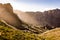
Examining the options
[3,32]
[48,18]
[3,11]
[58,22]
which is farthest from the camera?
[48,18]

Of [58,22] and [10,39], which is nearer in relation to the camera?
[10,39]

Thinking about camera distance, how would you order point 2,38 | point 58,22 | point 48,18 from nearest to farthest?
point 2,38 → point 58,22 → point 48,18

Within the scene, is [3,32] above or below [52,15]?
above

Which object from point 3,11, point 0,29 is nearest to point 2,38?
point 0,29

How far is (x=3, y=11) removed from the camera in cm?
8931

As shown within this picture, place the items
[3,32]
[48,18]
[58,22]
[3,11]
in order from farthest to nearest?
1. [48,18]
2. [58,22]
3. [3,11]
4. [3,32]

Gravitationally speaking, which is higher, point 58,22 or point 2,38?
point 2,38

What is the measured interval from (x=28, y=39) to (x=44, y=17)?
6227 inches

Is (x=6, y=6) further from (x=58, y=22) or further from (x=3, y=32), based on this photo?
(x=58, y=22)

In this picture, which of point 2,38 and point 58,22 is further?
point 58,22

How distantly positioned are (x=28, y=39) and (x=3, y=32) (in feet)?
9.41

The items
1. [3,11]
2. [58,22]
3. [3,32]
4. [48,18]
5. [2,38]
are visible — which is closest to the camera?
[2,38]

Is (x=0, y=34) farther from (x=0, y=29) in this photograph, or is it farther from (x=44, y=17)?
(x=44, y=17)

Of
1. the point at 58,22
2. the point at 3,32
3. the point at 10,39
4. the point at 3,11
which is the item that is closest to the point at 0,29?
the point at 3,32
